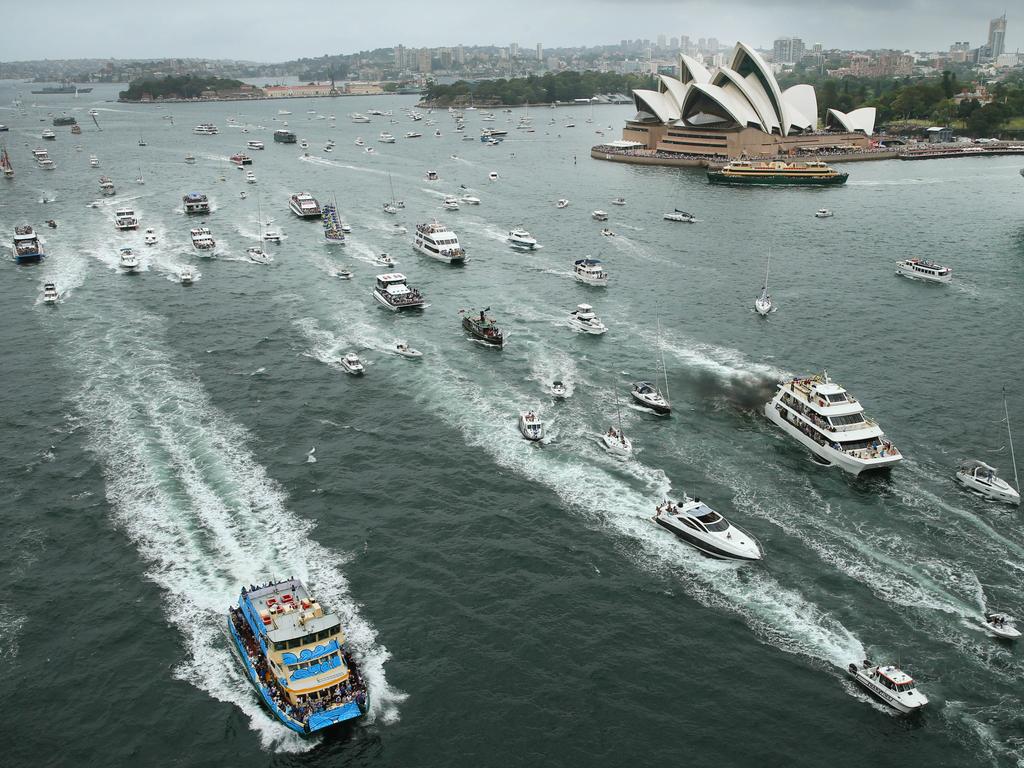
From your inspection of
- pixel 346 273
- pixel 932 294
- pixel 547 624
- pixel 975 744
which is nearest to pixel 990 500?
pixel 975 744

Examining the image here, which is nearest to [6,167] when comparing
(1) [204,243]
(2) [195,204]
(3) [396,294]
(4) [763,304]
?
(2) [195,204]

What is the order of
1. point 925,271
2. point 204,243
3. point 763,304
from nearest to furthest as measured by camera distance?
point 763,304 < point 925,271 < point 204,243

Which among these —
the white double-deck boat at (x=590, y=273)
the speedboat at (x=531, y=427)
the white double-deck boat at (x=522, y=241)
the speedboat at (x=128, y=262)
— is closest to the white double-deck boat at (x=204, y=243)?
the speedboat at (x=128, y=262)

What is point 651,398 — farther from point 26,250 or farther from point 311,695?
point 26,250

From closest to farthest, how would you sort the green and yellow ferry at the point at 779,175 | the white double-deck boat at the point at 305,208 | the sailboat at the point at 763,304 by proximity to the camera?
the sailboat at the point at 763,304
the white double-deck boat at the point at 305,208
the green and yellow ferry at the point at 779,175

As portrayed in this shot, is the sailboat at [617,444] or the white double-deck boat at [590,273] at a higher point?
the white double-deck boat at [590,273]

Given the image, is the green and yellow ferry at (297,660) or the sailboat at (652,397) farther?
the sailboat at (652,397)

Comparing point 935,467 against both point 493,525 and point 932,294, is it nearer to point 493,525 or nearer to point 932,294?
point 493,525

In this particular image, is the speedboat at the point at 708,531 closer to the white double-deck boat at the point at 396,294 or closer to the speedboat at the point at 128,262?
the white double-deck boat at the point at 396,294
